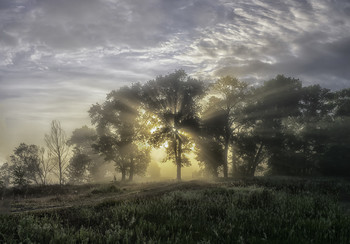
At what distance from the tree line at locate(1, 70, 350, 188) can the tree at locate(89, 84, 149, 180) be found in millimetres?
162

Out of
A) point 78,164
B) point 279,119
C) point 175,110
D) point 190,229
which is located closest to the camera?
point 190,229

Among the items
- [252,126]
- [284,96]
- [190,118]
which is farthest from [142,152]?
[284,96]

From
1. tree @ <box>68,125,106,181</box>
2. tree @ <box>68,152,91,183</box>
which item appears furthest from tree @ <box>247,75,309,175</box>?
tree @ <box>68,125,106,181</box>

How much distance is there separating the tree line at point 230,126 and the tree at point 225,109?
0.15m

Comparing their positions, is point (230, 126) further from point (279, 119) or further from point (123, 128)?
point (123, 128)

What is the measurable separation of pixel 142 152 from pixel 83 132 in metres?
28.2

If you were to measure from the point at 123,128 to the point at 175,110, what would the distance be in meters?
10.5

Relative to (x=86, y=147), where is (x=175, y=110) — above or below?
above

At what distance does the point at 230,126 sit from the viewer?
1608 inches

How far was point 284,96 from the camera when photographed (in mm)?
42812

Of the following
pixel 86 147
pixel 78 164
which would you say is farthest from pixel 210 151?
pixel 86 147

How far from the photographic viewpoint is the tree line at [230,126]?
3841 cm

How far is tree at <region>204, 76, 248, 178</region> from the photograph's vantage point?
130 ft

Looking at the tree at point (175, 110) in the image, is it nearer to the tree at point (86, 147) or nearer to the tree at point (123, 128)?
the tree at point (123, 128)
